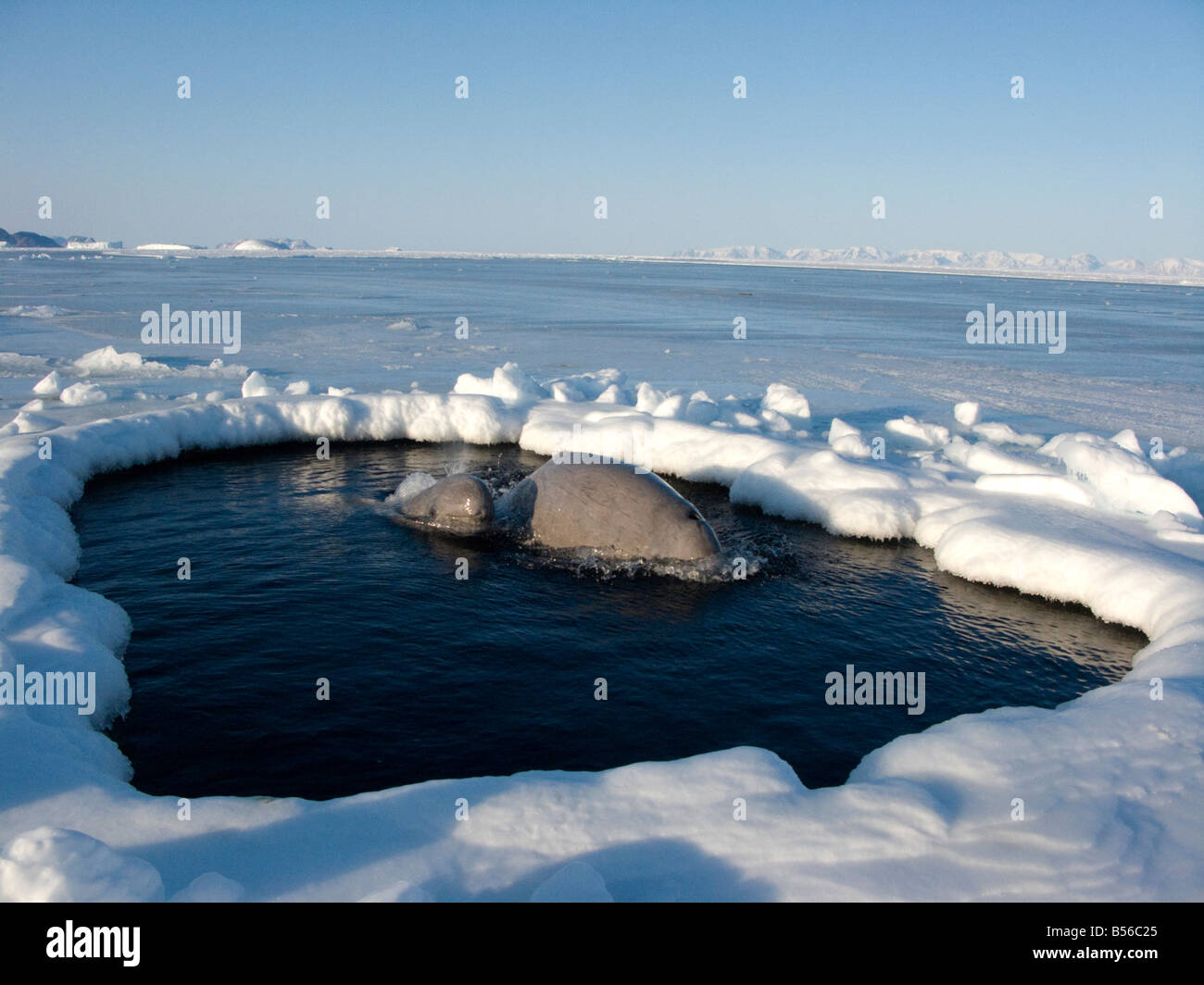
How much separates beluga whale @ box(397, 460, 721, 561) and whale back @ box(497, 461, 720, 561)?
0.01 meters

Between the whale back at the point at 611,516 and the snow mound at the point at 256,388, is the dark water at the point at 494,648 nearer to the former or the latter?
the whale back at the point at 611,516

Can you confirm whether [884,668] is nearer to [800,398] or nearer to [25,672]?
[25,672]

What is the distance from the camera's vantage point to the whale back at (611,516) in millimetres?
12219

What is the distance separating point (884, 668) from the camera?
9.39 meters

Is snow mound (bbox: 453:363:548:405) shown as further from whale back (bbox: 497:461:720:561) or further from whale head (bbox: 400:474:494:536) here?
whale back (bbox: 497:461:720:561)

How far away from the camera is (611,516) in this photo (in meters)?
12.5

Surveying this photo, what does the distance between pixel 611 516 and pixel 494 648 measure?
3.64 meters

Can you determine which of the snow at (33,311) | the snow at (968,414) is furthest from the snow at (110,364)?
the snow at (968,414)

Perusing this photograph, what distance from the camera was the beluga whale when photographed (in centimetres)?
1224

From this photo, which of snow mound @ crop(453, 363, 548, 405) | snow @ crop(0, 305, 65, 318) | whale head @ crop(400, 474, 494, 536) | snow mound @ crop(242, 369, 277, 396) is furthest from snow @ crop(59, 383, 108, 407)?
snow @ crop(0, 305, 65, 318)

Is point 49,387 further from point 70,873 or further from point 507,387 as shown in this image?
point 70,873

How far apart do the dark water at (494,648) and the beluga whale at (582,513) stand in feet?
2.07

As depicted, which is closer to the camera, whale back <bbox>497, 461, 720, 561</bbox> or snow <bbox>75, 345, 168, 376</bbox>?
whale back <bbox>497, 461, 720, 561</bbox>

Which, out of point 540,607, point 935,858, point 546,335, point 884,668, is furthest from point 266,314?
point 935,858
